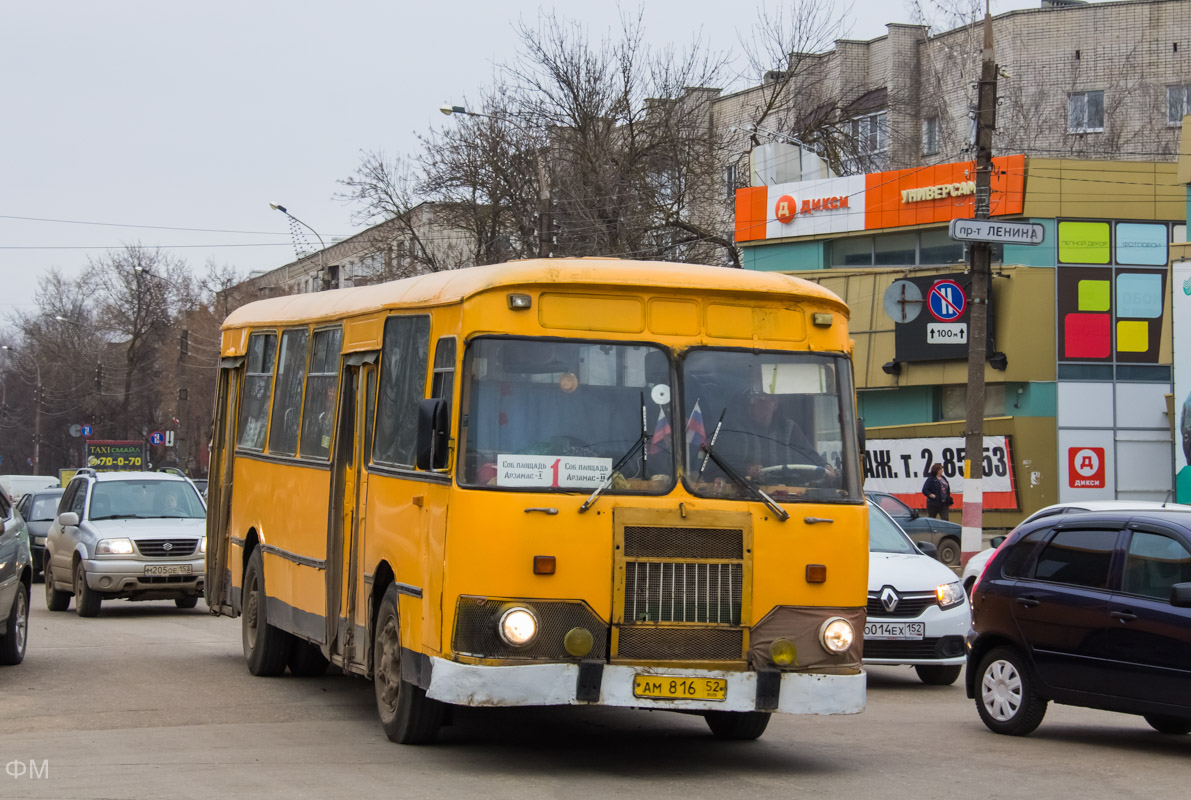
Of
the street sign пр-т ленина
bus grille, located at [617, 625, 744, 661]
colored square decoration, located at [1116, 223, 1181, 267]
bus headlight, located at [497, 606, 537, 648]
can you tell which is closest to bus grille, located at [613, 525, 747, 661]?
bus grille, located at [617, 625, 744, 661]

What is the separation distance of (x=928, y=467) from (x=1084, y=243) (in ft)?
20.0

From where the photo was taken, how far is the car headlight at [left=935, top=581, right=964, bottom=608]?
13688 millimetres

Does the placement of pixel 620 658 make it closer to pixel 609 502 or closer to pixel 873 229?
pixel 609 502

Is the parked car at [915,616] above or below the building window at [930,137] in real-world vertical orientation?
below

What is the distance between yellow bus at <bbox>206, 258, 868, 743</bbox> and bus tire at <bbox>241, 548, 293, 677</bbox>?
142 inches

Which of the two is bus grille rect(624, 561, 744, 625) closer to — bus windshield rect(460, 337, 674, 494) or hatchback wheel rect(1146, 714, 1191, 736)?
bus windshield rect(460, 337, 674, 494)

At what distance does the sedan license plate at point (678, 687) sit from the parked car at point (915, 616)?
4.78 metres

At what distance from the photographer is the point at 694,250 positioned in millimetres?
43531

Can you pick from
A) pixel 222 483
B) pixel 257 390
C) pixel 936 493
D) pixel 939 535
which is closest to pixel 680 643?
pixel 257 390

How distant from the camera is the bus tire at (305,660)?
1345 centimetres

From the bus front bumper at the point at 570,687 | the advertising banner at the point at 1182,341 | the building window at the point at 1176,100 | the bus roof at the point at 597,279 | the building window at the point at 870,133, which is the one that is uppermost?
the building window at the point at 1176,100

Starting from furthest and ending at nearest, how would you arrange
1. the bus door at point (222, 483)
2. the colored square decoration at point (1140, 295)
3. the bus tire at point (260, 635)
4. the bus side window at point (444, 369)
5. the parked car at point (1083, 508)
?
the colored square decoration at point (1140, 295) → the bus door at point (222, 483) → the bus tire at point (260, 635) → the parked car at point (1083, 508) → the bus side window at point (444, 369)

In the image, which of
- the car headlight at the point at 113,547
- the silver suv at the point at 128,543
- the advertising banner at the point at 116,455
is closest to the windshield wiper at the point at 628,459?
the silver suv at the point at 128,543

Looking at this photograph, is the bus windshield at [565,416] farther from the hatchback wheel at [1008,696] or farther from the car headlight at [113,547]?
the car headlight at [113,547]
